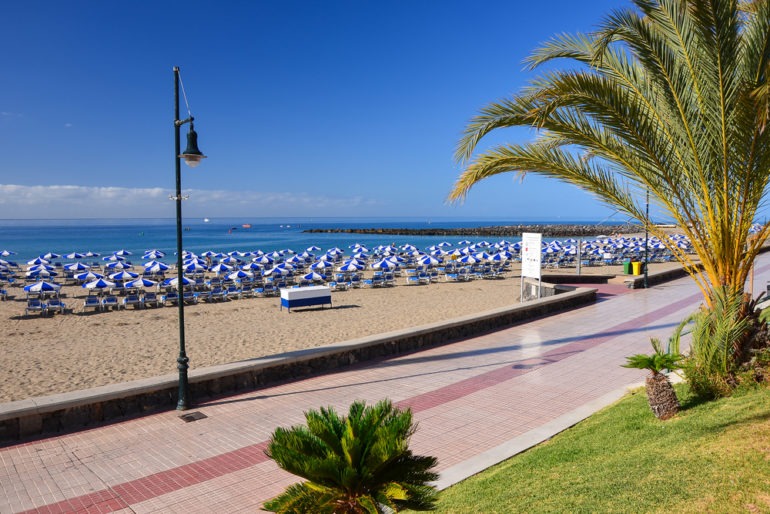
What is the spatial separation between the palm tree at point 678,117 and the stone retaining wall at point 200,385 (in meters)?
4.73

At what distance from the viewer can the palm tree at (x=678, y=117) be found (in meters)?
5.68

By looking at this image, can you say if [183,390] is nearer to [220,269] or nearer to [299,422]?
[299,422]

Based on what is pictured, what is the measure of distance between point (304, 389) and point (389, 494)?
5844mm

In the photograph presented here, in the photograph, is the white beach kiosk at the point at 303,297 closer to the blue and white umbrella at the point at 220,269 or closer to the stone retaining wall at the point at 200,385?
the stone retaining wall at the point at 200,385

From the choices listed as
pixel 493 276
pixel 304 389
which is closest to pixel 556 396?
pixel 304 389

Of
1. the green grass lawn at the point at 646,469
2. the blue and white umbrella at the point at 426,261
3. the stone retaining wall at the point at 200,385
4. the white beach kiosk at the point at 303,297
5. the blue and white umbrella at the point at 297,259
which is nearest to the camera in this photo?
the green grass lawn at the point at 646,469

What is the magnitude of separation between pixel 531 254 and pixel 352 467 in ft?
49.5

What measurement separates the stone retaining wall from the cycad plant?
184 inches

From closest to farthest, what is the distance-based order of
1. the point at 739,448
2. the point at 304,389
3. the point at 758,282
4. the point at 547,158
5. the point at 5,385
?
the point at 739,448, the point at 547,158, the point at 304,389, the point at 5,385, the point at 758,282

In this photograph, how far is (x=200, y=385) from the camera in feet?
26.7

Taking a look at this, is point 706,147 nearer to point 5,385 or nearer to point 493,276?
point 5,385

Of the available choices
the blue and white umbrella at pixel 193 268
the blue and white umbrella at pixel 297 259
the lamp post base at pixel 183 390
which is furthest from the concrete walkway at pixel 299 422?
the blue and white umbrella at pixel 297 259

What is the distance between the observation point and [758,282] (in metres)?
21.1

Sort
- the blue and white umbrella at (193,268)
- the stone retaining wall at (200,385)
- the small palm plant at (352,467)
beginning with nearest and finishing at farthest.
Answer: the small palm plant at (352,467) < the stone retaining wall at (200,385) < the blue and white umbrella at (193,268)
